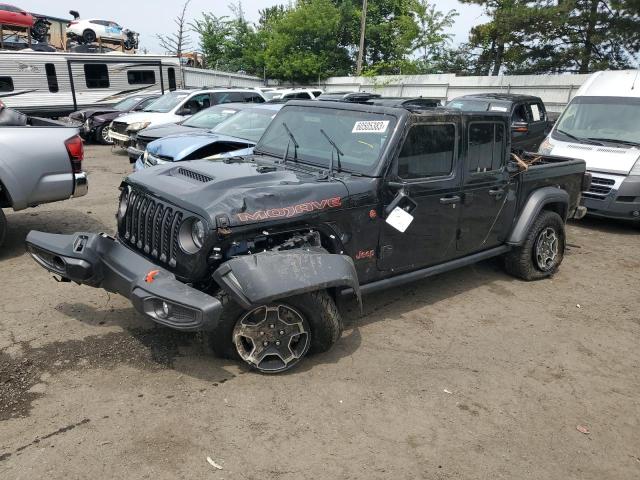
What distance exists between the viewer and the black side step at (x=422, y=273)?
4.12m

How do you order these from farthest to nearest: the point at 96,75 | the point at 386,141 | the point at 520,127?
the point at 96,75 → the point at 520,127 → the point at 386,141

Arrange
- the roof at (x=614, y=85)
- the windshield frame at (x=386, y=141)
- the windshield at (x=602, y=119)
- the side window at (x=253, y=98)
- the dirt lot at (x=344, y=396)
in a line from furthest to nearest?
1. the side window at (x=253, y=98)
2. the roof at (x=614, y=85)
3. the windshield at (x=602, y=119)
4. the windshield frame at (x=386, y=141)
5. the dirt lot at (x=344, y=396)

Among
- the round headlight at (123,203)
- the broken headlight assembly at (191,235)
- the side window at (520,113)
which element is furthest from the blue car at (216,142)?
the side window at (520,113)

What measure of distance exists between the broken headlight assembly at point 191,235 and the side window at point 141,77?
56.3 ft

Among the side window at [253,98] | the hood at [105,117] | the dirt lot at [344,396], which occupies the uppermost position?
the side window at [253,98]

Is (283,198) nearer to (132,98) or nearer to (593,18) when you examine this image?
(132,98)

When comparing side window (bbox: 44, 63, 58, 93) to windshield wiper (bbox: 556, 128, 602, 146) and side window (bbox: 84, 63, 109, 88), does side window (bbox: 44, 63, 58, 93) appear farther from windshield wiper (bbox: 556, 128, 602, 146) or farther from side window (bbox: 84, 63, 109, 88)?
windshield wiper (bbox: 556, 128, 602, 146)

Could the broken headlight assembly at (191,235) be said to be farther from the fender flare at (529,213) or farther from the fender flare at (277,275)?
the fender flare at (529,213)

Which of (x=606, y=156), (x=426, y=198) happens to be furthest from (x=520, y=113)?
(x=426, y=198)

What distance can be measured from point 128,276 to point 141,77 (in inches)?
686

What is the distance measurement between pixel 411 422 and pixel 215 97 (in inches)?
448

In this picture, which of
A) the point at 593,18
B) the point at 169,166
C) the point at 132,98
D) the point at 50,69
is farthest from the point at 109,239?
the point at 593,18

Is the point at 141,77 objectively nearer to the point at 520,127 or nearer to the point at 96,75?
the point at 96,75

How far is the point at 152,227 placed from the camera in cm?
371
